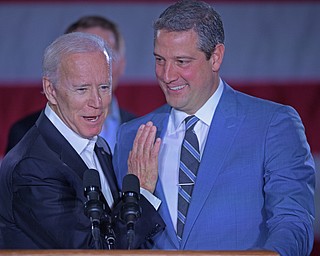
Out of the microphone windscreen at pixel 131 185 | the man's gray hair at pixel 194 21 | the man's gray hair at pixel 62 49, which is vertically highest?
the man's gray hair at pixel 194 21

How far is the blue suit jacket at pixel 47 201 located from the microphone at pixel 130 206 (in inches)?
7.0

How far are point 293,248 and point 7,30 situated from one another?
2.10m

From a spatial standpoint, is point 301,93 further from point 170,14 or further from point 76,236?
point 76,236

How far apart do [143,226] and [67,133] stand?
330 millimetres

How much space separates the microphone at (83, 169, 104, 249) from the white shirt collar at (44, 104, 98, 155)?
0.96 feet

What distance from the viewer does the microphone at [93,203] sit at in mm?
2221

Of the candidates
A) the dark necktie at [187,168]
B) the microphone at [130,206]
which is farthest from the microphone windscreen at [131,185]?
the dark necktie at [187,168]

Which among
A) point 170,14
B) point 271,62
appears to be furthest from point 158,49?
point 271,62

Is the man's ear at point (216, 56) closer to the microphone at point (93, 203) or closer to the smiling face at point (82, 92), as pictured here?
the smiling face at point (82, 92)

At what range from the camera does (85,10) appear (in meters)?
4.11

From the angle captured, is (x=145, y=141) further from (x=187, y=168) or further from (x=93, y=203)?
(x=93, y=203)

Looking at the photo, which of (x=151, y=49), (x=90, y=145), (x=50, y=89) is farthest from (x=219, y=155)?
(x=151, y=49)

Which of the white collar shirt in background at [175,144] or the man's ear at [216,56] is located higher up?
the man's ear at [216,56]

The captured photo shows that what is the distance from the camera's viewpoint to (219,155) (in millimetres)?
2633
